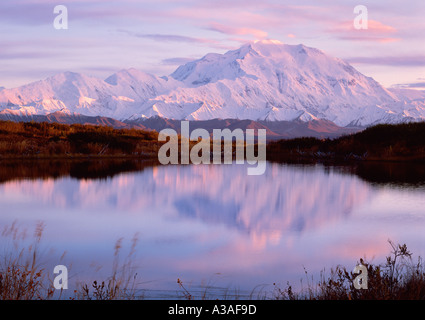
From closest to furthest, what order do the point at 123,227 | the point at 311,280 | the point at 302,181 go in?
the point at 311,280
the point at 123,227
the point at 302,181

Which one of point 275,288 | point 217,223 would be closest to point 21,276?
point 275,288

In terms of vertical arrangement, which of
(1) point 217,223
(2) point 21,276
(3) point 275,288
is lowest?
(1) point 217,223

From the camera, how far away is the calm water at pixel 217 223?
1255cm

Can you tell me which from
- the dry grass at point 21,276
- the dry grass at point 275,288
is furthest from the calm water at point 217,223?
the dry grass at point 21,276

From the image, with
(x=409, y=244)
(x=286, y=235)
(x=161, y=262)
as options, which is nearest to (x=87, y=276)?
(x=161, y=262)

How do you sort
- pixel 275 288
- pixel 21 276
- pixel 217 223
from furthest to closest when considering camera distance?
pixel 217 223 < pixel 275 288 < pixel 21 276

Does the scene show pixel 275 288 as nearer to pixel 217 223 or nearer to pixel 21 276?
pixel 21 276

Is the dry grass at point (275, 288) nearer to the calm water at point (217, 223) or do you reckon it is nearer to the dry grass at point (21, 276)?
the dry grass at point (21, 276)

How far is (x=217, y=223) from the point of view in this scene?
1955cm

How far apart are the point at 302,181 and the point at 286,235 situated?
1799 centimetres

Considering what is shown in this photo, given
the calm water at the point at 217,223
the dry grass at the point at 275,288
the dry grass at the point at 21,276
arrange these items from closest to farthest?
the dry grass at the point at 275,288, the dry grass at the point at 21,276, the calm water at the point at 217,223

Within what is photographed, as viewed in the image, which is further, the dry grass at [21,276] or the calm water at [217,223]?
the calm water at [217,223]
